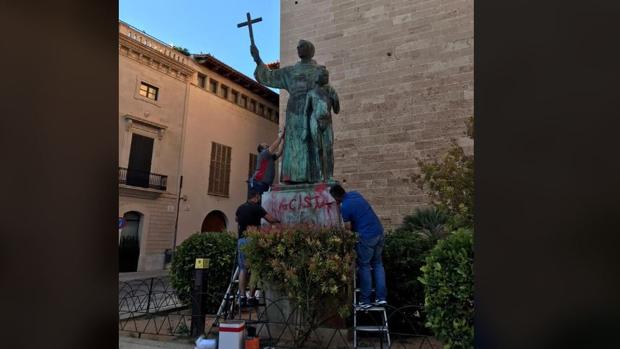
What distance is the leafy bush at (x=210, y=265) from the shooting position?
700cm

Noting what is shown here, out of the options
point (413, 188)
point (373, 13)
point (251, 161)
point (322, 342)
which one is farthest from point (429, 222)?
point (251, 161)

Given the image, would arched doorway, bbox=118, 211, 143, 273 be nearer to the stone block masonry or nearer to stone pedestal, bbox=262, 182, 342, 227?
the stone block masonry

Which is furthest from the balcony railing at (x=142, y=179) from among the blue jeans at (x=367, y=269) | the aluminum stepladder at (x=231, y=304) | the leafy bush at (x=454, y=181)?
the blue jeans at (x=367, y=269)

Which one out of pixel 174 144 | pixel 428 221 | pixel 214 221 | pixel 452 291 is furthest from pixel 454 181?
pixel 214 221

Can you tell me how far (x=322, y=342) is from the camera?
15.3ft

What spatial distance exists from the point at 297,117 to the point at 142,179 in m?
16.7

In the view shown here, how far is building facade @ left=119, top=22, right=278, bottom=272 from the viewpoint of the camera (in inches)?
811

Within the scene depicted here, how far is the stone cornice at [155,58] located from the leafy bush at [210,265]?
16.5 m

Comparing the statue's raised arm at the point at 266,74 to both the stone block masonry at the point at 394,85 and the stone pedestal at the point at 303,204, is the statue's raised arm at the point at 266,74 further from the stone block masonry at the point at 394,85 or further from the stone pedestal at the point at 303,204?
the stone block masonry at the point at 394,85

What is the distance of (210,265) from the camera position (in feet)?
22.9

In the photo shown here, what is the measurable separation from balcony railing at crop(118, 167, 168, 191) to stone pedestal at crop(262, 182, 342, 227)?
16087 millimetres

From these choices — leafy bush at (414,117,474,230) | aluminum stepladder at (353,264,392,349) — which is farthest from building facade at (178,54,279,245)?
aluminum stepladder at (353,264,392,349)
